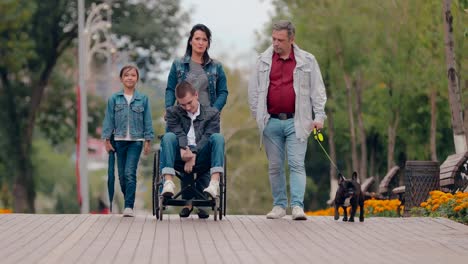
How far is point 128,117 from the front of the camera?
17594 millimetres

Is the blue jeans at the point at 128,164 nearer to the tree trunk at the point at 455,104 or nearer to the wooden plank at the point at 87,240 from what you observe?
the wooden plank at the point at 87,240

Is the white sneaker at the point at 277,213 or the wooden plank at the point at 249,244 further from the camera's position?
the white sneaker at the point at 277,213

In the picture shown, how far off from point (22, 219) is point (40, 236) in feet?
7.65

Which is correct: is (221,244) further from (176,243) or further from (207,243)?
(176,243)

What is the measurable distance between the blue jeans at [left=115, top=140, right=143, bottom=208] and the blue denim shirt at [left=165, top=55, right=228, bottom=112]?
0.84 m

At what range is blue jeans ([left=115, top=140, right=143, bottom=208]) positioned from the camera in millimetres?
17656

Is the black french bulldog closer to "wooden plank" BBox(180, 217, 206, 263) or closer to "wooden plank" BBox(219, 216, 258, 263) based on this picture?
"wooden plank" BBox(219, 216, 258, 263)

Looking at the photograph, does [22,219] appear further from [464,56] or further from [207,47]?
[464,56]

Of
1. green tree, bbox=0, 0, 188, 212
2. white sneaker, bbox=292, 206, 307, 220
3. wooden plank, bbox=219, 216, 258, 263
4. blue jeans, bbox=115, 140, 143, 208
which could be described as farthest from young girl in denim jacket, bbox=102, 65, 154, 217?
green tree, bbox=0, 0, 188, 212

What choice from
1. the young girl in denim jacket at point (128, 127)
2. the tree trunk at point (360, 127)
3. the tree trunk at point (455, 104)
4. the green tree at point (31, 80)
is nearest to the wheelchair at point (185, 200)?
the young girl in denim jacket at point (128, 127)

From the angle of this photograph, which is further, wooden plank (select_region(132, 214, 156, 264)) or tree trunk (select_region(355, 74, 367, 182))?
tree trunk (select_region(355, 74, 367, 182))

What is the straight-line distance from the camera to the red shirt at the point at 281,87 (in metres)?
16.8

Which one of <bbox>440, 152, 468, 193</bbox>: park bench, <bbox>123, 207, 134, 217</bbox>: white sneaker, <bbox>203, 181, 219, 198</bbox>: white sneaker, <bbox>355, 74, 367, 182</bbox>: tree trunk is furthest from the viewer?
<bbox>355, 74, 367, 182</bbox>: tree trunk

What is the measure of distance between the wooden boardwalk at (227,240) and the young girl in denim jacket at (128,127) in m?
0.46
